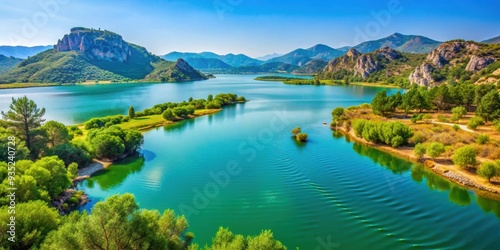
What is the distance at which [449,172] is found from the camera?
33.7 metres

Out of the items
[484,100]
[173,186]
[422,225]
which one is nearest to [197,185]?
[173,186]

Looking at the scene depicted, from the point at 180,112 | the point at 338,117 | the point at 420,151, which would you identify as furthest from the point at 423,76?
the point at 420,151

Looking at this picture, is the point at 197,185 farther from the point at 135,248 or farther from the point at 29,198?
the point at 135,248

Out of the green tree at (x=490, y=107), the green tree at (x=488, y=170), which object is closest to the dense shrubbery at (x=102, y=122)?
the green tree at (x=488, y=170)

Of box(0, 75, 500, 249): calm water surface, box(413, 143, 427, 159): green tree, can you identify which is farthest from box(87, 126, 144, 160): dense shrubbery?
box(413, 143, 427, 159): green tree

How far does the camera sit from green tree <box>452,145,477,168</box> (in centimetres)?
3266

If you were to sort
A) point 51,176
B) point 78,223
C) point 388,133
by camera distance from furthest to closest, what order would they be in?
point 388,133
point 51,176
point 78,223

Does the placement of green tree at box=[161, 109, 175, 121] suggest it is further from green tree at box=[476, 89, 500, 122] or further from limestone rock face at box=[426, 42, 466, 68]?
limestone rock face at box=[426, 42, 466, 68]

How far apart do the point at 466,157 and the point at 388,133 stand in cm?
1226

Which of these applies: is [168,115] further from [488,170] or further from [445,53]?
[445,53]

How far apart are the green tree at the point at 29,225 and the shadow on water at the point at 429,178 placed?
32.7m

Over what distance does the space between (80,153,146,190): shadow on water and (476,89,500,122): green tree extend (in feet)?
192

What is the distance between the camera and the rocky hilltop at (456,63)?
128625 millimetres

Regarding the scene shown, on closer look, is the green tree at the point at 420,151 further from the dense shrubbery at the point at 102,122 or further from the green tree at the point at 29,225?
the dense shrubbery at the point at 102,122
